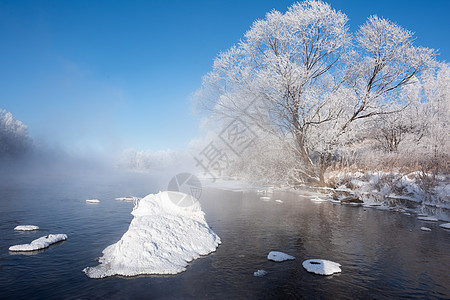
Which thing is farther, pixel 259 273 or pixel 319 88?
pixel 319 88

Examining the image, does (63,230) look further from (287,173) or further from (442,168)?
(442,168)

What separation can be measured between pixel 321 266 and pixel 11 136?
6818cm

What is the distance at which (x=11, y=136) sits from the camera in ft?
178

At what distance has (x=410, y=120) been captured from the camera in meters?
29.2

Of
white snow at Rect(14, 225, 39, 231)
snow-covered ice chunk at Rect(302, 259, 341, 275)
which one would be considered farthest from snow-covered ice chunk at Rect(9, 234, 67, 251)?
snow-covered ice chunk at Rect(302, 259, 341, 275)

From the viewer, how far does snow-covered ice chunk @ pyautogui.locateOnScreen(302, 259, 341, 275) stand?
6141mm

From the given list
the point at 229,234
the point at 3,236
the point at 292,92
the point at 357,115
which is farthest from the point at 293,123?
the point at 3,236

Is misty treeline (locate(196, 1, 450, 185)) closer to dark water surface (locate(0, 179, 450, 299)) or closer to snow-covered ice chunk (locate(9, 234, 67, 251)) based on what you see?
dark water surface (locate(0, 179, 450, 299))

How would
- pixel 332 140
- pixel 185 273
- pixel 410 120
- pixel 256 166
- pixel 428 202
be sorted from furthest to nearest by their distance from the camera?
pixel 410 120, pixel 256 166, pixel 332 140, pixel 428 202, pixel 185 273

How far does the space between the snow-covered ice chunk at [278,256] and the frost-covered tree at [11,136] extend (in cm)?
6251

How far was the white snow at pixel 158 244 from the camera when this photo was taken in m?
5.95

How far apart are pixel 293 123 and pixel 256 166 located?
25.7ft

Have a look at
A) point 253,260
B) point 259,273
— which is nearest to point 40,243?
point 253,260

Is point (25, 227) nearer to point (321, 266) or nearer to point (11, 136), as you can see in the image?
point (321, 266)
